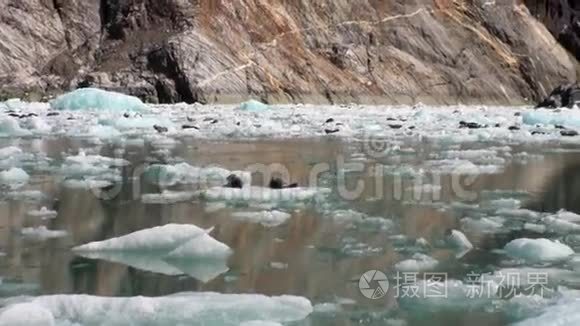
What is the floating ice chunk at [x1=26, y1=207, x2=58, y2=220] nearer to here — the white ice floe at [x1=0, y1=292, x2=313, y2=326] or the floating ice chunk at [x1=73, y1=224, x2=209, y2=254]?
the floating ice chunk at [x1=73, y1=224, x2=209, y2=254]

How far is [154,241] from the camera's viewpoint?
375 centimetres

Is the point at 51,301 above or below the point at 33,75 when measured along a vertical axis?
below

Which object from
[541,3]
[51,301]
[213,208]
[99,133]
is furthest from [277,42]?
[51,301]

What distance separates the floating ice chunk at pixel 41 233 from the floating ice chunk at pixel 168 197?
3.70 feet

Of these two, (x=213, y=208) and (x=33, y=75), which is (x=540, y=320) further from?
(x=33, y=75)

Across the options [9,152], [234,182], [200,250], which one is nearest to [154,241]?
[200,250]

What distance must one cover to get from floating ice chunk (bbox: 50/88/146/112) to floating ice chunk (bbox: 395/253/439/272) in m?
18.9

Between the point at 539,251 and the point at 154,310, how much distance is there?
6.78ft

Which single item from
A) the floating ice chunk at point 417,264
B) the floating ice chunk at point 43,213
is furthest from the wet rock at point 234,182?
the floating ice chunk at point 417,264

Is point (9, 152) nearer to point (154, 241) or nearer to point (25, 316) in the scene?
point (154, 241)

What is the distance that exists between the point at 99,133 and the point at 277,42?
2309cm

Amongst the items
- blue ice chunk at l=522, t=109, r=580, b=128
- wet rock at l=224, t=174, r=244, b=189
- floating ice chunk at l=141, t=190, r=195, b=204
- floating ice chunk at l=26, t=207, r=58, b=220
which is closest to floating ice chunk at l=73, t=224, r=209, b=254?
floating ice chunk at l=26, t=207, r=58, b=220

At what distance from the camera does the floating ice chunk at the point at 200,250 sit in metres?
3.69

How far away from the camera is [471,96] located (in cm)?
3741
